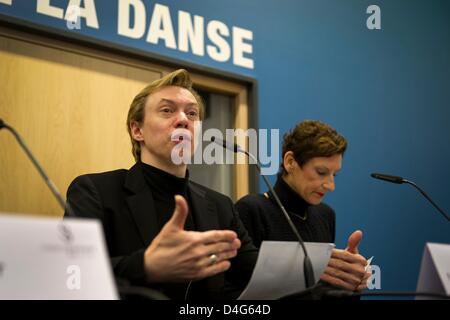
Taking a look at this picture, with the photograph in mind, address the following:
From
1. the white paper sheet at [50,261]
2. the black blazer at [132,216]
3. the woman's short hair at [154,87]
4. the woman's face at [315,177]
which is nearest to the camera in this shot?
the white paper sheet at [50,261]

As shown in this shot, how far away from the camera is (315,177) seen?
7.00 ft

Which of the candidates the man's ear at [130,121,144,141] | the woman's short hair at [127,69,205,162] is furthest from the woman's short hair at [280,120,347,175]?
the man's ear at [130,121,144,141]

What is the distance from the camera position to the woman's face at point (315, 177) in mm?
2129

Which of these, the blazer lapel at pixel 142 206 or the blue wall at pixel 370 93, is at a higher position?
the blue wall at pixel 370 93

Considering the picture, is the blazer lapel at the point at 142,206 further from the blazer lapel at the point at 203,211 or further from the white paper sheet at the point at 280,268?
the white paper sheet at the point at 280,268

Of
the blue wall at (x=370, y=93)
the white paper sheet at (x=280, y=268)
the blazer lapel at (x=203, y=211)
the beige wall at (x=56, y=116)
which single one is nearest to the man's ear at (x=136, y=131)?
the blazer lapel at (x=203, y=211)

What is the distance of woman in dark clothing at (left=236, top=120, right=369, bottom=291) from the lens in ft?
6.68

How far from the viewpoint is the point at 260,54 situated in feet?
10.3

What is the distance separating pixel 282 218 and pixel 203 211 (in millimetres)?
487

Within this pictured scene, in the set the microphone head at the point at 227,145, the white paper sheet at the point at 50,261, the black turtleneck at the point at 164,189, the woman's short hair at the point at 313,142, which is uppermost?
the woman's short hair at the point at 313,142

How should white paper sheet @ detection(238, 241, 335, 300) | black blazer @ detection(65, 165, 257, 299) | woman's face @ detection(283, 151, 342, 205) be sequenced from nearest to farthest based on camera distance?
white paper sheet @ detection(238, 241, 335, 300)
black blazer @ detection(65, 165, 257, 299)
woman's face @ detection(283, 151, 342, 205)

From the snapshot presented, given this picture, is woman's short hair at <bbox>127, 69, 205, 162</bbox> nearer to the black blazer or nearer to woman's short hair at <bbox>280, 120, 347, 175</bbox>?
the black blazer

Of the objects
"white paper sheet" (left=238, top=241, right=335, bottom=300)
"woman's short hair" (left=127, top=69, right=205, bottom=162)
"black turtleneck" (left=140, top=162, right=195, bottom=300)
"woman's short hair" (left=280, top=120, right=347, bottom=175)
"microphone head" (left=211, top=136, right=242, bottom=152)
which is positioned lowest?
"white paper sheet" (left=238, top=241, right=335, bottom=300)

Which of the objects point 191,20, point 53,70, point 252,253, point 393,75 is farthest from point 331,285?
point 393,75
